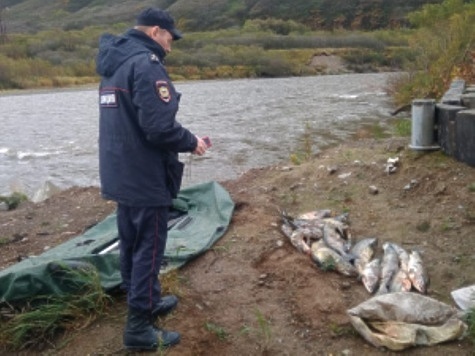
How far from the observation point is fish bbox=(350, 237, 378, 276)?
5.64 m

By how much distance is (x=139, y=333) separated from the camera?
14.1 ft

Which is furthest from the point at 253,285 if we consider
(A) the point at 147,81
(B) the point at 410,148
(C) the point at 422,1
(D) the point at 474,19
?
(C) the point at 422,1

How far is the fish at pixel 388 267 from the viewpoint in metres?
5.18

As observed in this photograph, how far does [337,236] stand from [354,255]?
42 cm

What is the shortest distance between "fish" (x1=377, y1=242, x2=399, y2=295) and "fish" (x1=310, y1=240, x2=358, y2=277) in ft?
0.90

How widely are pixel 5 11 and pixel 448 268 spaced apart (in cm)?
18197

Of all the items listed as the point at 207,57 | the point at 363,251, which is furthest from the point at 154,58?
the point at 207,57

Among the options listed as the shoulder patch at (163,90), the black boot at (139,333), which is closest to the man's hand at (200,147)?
the shoulder patch at (163,90)

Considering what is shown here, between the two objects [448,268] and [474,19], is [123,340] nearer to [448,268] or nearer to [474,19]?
[448,268]

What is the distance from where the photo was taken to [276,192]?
27.3 feet

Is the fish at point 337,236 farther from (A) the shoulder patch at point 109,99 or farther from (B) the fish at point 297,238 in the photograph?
(A) the shoulder patch at point 109,99

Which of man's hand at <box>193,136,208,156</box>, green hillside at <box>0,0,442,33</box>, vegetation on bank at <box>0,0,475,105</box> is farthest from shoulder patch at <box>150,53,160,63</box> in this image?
green hillside at <box>0,0,442,33</box>

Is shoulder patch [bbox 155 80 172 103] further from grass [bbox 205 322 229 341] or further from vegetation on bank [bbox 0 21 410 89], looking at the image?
vegetation on bank [bbox 0 21 410 89]

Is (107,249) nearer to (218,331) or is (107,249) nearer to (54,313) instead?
(54,313)
